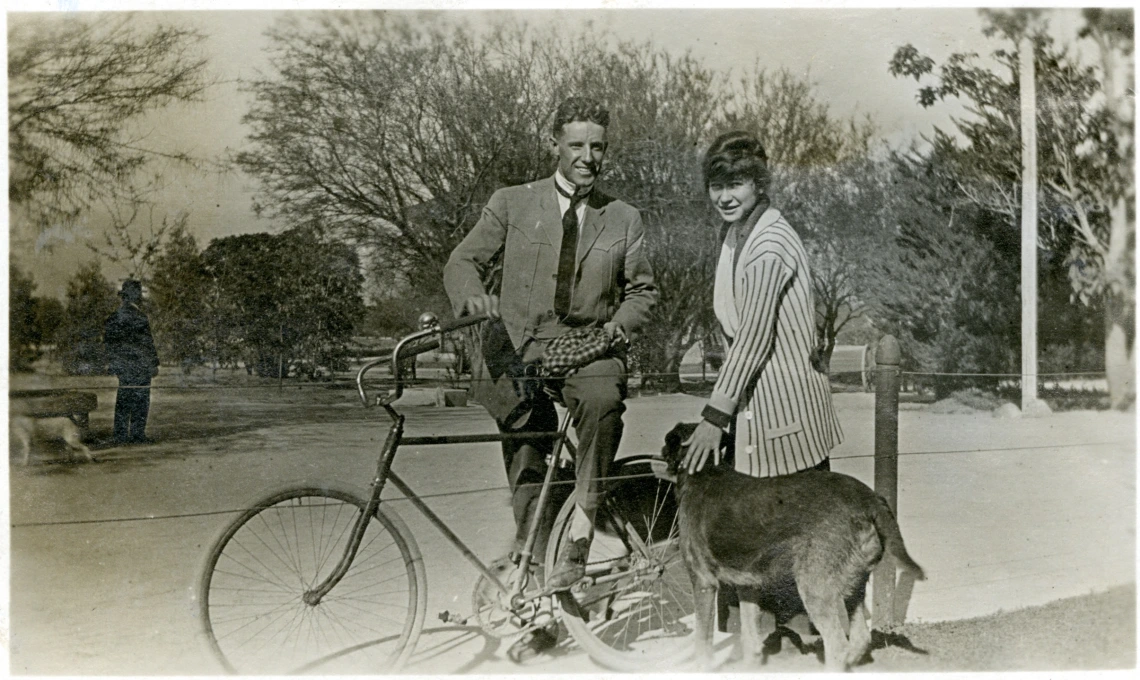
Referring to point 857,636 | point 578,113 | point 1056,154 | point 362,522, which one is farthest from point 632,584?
point 1056,154

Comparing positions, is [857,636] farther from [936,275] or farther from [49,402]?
[49,402]

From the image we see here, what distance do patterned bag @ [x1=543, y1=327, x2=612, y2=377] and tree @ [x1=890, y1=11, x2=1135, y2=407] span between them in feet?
7.00

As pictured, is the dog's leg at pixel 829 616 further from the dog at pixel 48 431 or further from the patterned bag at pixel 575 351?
the dog at pixel 48 431

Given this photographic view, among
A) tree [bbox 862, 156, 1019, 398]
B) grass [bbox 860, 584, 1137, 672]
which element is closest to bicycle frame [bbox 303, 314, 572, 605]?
grass [bbox 860, 584, 1137, 672]

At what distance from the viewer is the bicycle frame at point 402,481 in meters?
3.61

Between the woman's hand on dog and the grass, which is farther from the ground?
the woman's hand on dog

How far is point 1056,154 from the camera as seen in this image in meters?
4.92

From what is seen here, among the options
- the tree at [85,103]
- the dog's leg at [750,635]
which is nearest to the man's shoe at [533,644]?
the dog's leg at [750,635]

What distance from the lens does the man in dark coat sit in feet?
13.9

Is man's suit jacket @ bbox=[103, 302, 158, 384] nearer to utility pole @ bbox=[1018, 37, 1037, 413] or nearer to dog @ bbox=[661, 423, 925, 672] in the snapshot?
dog @ bbox=[661, 423, 925, 672]

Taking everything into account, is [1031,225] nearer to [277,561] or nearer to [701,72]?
[701,72]

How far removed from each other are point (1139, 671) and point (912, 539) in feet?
4.08

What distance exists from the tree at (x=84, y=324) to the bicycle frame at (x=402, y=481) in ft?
4.27

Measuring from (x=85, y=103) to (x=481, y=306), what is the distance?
206 cm
